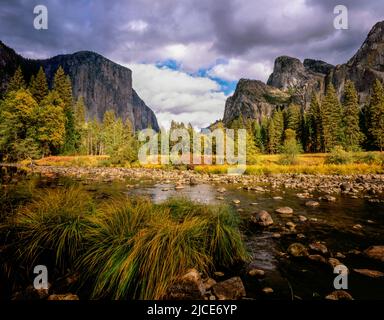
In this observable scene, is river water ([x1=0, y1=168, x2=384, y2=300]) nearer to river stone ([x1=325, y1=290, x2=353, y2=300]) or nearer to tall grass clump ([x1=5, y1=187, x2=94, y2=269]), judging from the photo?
river stone ([x1=325, y1=290, x2=353, y2=300])

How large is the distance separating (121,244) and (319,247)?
4.42 m

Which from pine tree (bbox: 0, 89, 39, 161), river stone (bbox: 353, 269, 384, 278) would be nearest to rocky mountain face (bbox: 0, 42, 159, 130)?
pine tree (bbox: 0, 89, 39, 161)

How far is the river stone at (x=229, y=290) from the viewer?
3.45 meters

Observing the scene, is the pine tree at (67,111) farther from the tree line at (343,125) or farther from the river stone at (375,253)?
the river stone at (375,253)

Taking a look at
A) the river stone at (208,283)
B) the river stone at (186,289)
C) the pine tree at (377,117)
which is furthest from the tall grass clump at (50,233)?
the pine tree at (377,117)

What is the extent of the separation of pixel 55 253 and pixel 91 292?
1.18 metres

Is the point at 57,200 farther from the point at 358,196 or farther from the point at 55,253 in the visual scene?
the point at 358,196

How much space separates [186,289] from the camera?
126 inches

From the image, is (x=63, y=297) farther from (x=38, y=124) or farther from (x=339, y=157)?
(x=38, y=124)

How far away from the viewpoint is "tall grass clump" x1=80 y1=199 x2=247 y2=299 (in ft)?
10.7

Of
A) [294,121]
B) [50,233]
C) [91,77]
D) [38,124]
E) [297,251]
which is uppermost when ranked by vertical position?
[91,77]

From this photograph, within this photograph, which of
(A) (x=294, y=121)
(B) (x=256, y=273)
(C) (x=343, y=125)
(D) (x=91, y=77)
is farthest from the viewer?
(D) (x=91, y=77)

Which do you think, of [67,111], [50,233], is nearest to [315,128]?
[67,111]

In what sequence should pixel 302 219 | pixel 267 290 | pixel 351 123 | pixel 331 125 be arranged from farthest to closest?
1. pixel 331 125
2. pixel 351 123
3. pixel 302 219
4. pixel 267 290
